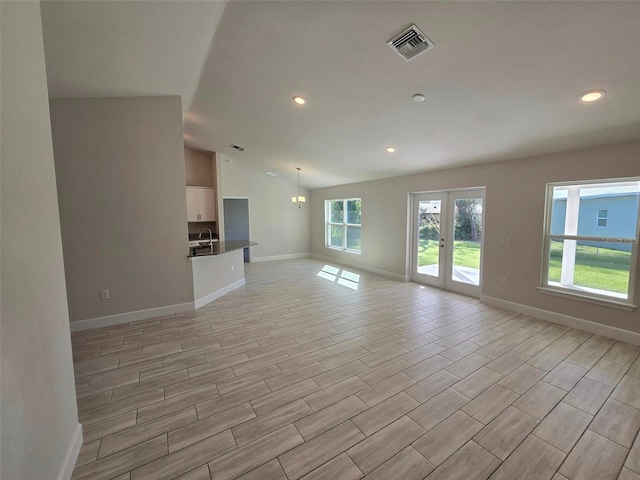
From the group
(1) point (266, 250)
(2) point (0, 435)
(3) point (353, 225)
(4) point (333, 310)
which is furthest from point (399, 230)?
Result: (2) point (0, 435)

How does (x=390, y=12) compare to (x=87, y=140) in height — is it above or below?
above

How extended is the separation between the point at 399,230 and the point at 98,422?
5.52 metres

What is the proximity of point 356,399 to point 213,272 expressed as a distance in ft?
11.3

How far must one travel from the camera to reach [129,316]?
12.3 feet

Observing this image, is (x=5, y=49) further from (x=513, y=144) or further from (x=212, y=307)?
(x=513, y=144)

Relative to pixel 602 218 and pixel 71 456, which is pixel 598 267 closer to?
pixel 602 218

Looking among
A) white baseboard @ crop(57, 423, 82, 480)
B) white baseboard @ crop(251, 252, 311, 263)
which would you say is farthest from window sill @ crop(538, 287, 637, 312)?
white baseboard @ crop(251, 252, 311, 263)

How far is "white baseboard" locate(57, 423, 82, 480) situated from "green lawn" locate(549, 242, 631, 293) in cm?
534

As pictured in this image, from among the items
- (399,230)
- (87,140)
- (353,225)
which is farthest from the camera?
(353,225)

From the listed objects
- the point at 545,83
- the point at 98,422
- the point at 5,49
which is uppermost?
the point at 545,83

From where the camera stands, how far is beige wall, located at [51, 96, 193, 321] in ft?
11.1

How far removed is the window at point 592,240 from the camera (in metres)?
3.17

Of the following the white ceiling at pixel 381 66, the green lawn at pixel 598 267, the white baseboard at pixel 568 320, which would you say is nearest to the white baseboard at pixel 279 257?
the white ceiling at pixel 381 66

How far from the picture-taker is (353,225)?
7672mm
